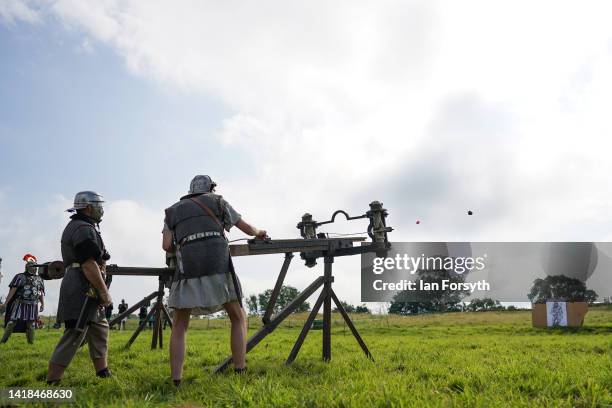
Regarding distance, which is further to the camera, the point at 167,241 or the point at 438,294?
the point at 438,294

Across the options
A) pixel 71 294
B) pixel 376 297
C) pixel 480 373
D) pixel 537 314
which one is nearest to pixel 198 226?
pixel 71 294

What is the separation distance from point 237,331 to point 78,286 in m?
2.07

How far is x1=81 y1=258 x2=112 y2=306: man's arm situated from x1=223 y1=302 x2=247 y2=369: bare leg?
60.5 inches

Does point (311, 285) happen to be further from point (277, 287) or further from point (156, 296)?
point (156, 296)

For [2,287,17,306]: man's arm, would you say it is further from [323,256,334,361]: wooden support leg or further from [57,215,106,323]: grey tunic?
Answer: [323,256,334,361]: wooden support leg

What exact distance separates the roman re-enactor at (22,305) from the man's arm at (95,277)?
8948mm

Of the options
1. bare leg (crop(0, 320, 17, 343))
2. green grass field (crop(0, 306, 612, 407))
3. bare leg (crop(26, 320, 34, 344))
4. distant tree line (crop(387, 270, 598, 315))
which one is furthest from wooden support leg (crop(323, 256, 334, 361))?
distant tree line (crop(387, 270, 598, 315))

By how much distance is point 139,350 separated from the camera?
1080cm

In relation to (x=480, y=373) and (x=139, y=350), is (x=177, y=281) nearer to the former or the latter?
(x=480, y=373)

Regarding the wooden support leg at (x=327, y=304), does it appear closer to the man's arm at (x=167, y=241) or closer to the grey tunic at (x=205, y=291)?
the grey tunic at (x=205, y=291)

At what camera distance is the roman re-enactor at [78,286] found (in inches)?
249

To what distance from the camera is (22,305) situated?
14.3 meters

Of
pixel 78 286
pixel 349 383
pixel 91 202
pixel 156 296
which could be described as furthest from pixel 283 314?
pixel 156 296

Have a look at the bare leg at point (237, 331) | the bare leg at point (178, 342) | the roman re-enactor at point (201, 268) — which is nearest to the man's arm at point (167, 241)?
the roman re-enactor at point (201, 268)
